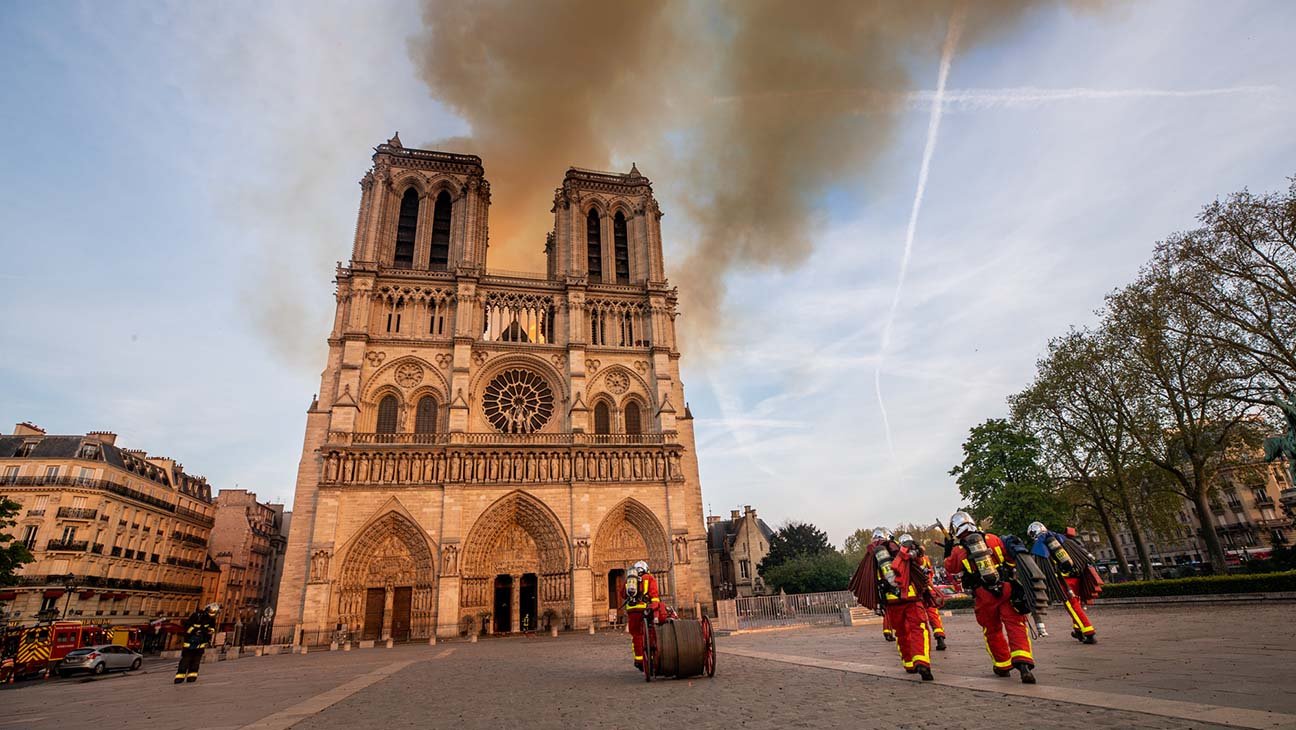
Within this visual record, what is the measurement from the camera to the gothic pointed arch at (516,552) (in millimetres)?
26047

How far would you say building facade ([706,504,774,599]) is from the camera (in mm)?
44375

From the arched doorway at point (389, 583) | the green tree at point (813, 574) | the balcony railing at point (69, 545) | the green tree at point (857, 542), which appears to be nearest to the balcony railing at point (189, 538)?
the balcony railing at point (69, 545)

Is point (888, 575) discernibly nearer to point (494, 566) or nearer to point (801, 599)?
point (801, 599)

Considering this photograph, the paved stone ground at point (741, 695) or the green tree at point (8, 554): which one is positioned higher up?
the green tree at point (8, 554)

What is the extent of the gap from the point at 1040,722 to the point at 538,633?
973 inches

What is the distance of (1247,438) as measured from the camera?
19.2 m

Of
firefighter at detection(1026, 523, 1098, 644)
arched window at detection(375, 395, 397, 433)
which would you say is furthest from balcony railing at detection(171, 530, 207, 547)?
firefighter at detection(1026, 523, 1098, 644)

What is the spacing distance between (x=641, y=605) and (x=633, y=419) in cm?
2295

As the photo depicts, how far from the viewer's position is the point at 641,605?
8.73 meters

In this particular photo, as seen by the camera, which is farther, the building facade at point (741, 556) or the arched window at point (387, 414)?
the building facade at point (741, 556)

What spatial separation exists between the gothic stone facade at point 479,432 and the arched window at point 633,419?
0.10m

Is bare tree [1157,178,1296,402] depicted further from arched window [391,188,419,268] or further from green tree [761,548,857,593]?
arched window [391,188,419,268]

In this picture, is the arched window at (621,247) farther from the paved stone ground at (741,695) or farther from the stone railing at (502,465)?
the paved stone ground at (741,695)

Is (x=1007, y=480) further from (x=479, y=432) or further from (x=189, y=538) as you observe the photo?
(x=189, y=538)
